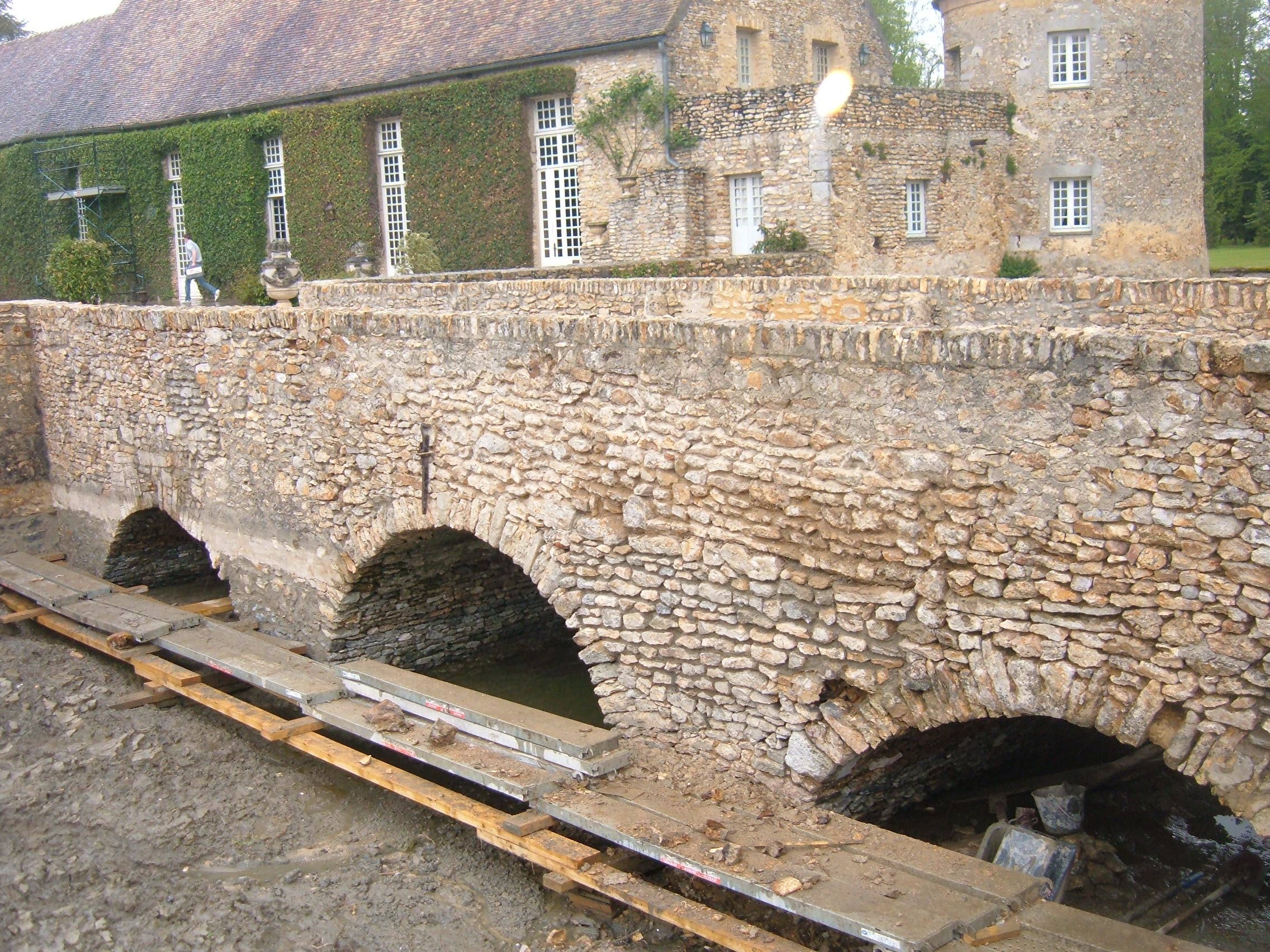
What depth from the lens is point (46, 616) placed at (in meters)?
12.5

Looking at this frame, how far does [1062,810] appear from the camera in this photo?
7.52 meters

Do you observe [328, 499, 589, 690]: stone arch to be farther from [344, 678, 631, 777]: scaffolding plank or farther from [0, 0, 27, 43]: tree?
[0, 0, 27, 43]: tree

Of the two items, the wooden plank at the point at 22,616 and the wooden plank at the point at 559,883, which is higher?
the wooden plank at the point at 22,616

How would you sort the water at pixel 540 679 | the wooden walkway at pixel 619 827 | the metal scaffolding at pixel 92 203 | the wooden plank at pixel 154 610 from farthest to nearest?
1. the metal scaffolding at pixel 92 203
2. the wooden plank at pixel 154 610
3. the water at pixel 540 679
4. the wooden walkway at pixel 619 827

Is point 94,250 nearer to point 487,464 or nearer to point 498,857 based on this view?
point 487,464

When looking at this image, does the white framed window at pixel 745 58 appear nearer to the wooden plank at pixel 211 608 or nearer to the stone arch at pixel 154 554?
the stone arch at pixel 154 554

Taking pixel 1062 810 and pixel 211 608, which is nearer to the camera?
pixel 1062 810

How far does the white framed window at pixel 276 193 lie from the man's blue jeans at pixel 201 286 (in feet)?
5.79

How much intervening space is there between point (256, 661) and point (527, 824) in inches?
155

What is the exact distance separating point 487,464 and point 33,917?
393 centimetres

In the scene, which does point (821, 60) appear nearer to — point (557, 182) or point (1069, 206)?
point (1069, 206)

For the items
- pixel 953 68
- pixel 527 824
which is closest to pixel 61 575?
pixel 527 824

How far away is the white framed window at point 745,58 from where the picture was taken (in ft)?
75.0

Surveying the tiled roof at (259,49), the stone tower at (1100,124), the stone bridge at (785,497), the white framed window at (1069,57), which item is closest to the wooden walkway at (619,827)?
the stone bridge at (785,497)
